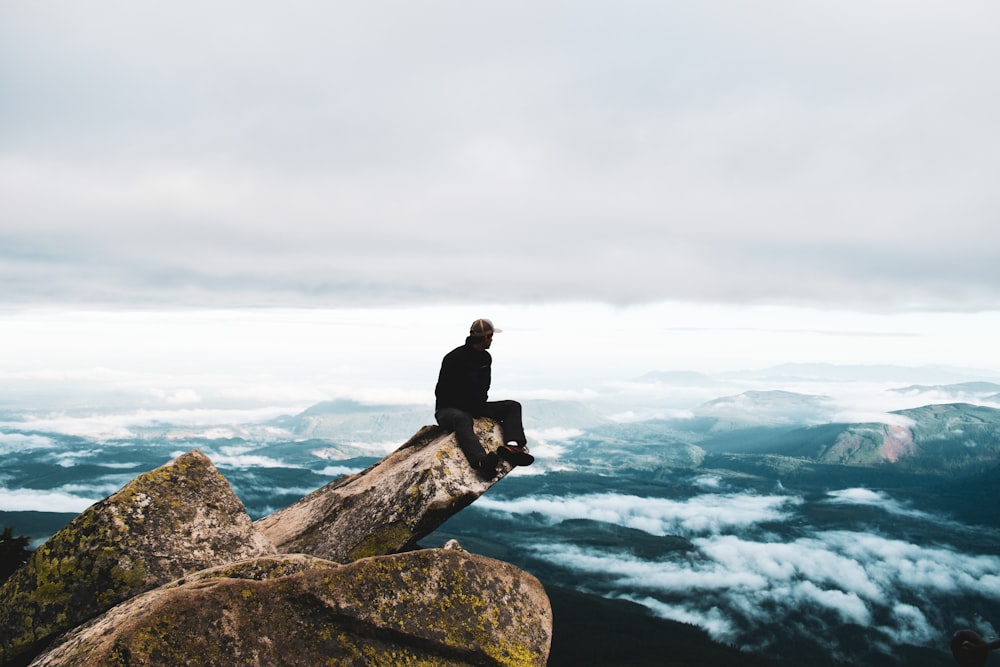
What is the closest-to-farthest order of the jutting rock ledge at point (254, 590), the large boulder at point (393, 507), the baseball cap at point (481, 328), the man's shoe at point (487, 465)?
the jutting rock ledge at point (254, 590)
the large boulder at point (393, 507)
the man's shoe at point (487, 465)
the baseball cap at point (481, 328)

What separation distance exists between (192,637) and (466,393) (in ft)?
39.2

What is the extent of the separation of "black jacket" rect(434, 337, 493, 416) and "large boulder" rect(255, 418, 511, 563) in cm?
83

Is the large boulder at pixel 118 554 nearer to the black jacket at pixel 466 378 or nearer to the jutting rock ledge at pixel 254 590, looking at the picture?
the jutting rock ledge at pixel 254 590

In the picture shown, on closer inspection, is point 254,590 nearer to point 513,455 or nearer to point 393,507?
point 393,507

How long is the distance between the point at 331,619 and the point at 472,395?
33.4ft

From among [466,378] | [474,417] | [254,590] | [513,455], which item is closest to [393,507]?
[513,455]

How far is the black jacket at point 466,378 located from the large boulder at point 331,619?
7350 millimetres

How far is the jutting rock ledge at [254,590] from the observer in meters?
12.2

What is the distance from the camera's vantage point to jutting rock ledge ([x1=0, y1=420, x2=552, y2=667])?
12219 mm

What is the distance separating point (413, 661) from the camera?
13.4m

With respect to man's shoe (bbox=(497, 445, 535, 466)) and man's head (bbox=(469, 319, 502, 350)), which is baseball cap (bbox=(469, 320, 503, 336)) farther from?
man's shoe (bbox=(497, 445, 535, 466))

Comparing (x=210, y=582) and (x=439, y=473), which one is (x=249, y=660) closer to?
(x=210, y=582)

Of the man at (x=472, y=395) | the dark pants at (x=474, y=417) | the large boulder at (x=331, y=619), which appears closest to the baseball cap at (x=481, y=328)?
the man at (x=472, y=395)

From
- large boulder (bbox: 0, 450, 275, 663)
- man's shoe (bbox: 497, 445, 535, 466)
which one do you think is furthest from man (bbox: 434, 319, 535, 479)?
large boulder (bbox: 0, 450, 275, 663)
